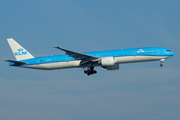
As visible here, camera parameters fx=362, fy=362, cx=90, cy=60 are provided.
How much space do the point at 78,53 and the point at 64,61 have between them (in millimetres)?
4248

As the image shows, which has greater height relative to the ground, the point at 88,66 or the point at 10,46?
the point at 10,46

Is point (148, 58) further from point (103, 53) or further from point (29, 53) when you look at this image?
Answer: point (29, 53)

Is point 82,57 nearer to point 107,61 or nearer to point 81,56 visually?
point 81,56

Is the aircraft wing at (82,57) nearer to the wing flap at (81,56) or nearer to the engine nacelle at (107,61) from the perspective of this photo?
the wing flap at (81,56)

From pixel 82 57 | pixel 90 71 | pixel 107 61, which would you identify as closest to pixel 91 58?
pixel 82 57

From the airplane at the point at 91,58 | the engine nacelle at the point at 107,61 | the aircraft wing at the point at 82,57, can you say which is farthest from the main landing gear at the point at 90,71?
the engine nacelle at the point at 107,61

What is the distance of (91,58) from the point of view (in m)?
59.0

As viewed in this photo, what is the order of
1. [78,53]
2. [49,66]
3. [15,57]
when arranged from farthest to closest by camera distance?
1. [15,57]
2. [49,66]
3. [78,53]

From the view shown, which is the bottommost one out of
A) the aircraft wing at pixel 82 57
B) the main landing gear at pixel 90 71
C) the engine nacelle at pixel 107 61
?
the main landing gear at pixel 90 71

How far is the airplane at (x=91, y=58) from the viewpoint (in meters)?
58.0

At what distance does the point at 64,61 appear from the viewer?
2397 inches

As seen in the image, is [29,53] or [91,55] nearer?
[91,55]

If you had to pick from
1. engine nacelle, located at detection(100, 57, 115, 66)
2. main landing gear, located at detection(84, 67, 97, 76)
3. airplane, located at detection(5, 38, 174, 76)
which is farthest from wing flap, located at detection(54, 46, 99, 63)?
main landing gear, located at detection(84, 67, 97, 76)

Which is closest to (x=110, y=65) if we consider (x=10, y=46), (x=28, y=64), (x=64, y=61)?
(x=64, y=61)
